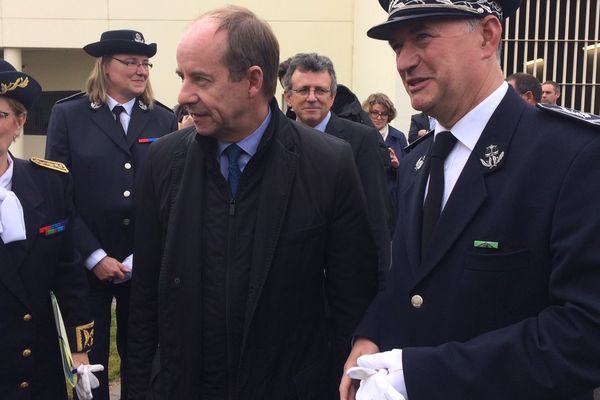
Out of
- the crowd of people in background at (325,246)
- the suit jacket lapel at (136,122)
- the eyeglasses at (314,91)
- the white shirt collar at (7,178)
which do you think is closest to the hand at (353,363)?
the crowd of people in background at (325,246)

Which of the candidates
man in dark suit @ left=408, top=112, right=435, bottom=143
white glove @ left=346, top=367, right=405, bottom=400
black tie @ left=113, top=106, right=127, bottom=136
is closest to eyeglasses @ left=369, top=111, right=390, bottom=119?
man in dark suit @ left=408, top=112, right=435, bottom=143

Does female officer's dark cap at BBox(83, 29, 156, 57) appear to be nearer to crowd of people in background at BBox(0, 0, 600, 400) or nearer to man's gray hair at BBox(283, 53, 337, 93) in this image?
man's gray hair at BBox(283, 53, 337, 93)

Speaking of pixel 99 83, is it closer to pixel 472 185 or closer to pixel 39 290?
pixel 39 290

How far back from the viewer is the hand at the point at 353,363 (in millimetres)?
1811

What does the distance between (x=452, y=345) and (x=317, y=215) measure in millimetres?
811

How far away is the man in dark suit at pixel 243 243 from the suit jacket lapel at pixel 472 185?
24.7 inches

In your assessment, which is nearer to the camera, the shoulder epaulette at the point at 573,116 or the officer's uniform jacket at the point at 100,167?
the shoulder epaulette at the point at 573,116

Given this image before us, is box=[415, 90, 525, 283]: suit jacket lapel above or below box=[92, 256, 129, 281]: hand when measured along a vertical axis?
above

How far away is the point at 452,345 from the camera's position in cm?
154

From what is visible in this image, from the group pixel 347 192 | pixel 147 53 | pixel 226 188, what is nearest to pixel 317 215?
pixel 347 192

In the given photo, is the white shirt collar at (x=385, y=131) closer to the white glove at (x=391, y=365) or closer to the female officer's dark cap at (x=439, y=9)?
the female officer's dark cap at (x=439, y=9)

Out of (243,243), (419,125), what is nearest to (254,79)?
(243,243)

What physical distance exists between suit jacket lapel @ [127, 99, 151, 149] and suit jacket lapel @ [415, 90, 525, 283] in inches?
96.9

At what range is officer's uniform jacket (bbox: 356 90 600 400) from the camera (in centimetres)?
142
